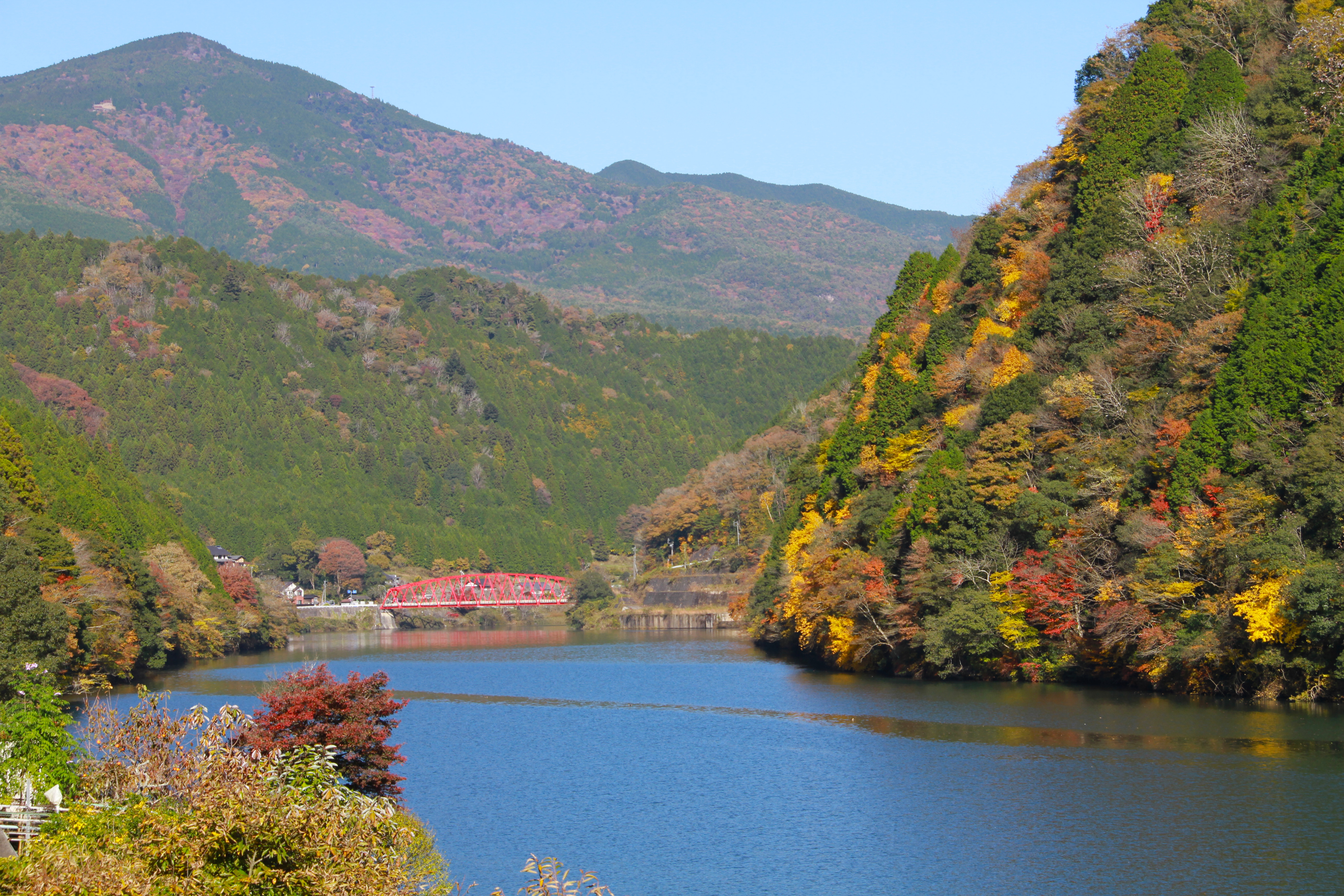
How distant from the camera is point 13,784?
72.6 ft

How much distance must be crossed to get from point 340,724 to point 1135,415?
3523cm

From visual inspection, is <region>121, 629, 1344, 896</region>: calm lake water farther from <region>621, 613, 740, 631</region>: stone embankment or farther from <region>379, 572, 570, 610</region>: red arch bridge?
<region>379, 572, 570, 610</region>: red arch bridge

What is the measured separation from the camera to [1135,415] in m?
53.0

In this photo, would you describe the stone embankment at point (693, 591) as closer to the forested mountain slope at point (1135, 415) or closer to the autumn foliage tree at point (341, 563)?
the autumn foliage tree at point (341, 563)

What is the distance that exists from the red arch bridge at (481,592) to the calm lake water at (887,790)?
292 ft

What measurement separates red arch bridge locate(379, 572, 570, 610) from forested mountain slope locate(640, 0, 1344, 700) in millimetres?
75014

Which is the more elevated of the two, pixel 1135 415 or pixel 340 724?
pixel 1135 415

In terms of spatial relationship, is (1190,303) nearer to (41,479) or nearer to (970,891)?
(970,891)

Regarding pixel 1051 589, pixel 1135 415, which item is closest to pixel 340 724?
pixel 1051 589

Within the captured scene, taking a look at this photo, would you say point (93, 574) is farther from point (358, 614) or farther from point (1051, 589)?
point (358, 614)

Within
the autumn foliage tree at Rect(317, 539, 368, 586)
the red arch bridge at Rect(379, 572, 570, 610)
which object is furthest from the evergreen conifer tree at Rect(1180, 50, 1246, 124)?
the autumn foliage tree at Rect(317, 539, 368, 586)

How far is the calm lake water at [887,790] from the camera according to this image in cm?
2767

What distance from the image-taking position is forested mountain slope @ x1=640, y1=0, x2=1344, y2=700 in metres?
44.1

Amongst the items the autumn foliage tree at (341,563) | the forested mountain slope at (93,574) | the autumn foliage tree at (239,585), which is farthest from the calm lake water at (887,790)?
the autumn foliage tree at (341,563)
